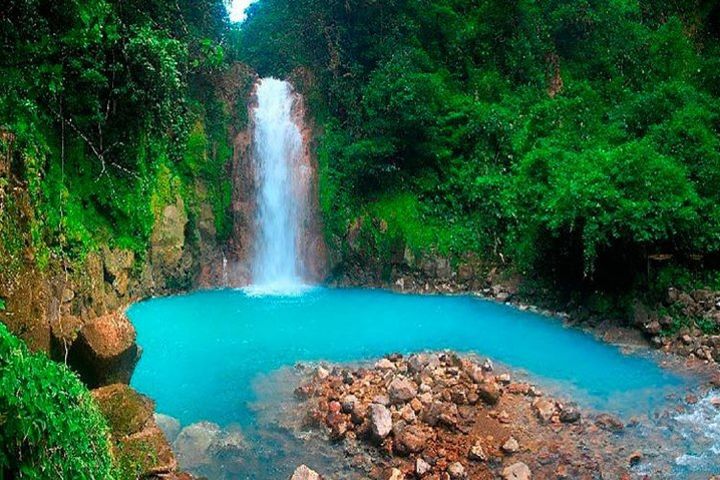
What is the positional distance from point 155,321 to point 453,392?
757 cm

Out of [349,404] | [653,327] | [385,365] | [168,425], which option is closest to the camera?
[168,425]

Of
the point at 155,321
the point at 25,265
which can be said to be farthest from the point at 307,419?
the point at 155,321

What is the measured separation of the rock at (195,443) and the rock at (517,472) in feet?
10.8

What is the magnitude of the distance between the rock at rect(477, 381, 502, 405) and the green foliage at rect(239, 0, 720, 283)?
4832 millimetres

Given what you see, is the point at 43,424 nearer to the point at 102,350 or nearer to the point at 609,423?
the point at 102,350

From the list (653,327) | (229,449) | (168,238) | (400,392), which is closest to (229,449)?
(229,449)

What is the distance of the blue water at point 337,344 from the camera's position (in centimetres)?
812

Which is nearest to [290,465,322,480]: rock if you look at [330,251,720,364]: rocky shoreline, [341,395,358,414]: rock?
[341,395,358,414]: rock

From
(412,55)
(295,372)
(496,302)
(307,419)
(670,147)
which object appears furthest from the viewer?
(412,55)

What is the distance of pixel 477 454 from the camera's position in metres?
5.99

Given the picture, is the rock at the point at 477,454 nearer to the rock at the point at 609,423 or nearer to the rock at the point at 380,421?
the rock at the point at 380,421

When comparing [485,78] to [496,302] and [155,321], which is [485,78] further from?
[155,321]

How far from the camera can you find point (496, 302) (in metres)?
14.2

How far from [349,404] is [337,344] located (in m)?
3.39
